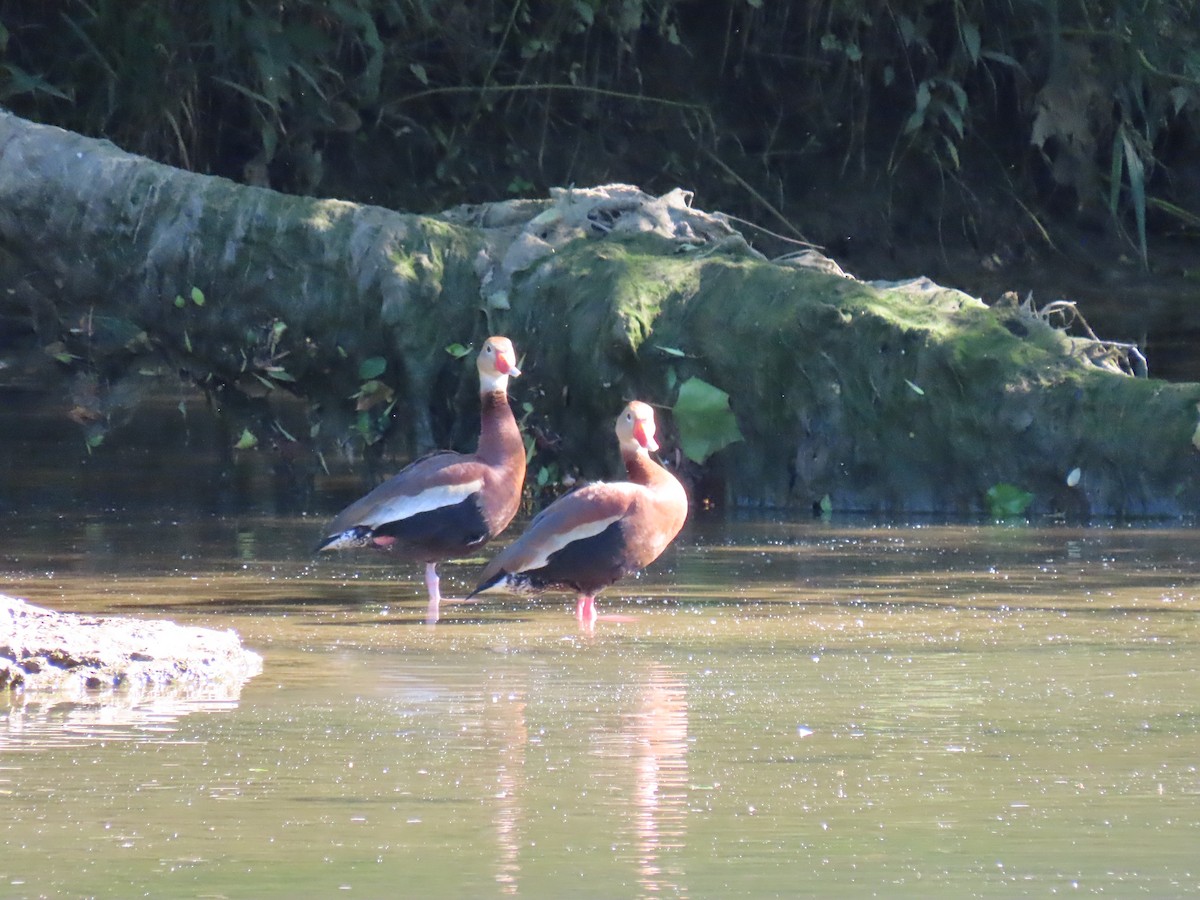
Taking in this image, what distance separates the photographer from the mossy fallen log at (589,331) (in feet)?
30.5

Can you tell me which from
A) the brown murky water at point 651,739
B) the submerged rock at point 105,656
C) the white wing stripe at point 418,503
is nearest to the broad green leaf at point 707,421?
the brown murky water at point 651,739

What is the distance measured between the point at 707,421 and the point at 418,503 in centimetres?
250

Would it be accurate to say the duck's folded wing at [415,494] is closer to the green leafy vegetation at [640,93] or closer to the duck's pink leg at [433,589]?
the duck's pink leg at [433,589]

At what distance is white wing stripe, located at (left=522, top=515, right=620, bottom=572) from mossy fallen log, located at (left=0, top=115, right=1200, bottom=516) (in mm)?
2699

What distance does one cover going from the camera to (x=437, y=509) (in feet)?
24.2

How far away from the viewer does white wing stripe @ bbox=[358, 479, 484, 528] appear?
7.31 meters

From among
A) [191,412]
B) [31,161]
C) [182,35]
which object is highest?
[182,35]

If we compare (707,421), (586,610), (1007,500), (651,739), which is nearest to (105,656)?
(651,739)

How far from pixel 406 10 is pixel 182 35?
1.44 metres

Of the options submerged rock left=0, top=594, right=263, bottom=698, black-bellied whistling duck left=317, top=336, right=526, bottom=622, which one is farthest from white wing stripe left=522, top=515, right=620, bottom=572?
submerged rock left=0, top=594, right=263, bottom=698

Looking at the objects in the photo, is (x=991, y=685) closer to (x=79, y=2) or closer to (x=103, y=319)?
(x=103, y=319)

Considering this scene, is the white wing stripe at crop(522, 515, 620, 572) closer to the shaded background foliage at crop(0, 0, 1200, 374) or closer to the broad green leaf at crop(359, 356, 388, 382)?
the broad green leaf at crop(359, 356, 388, 382)

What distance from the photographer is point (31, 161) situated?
10.2 meters

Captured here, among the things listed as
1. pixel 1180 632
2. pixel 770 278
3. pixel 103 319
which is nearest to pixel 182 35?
pixel 103 319
